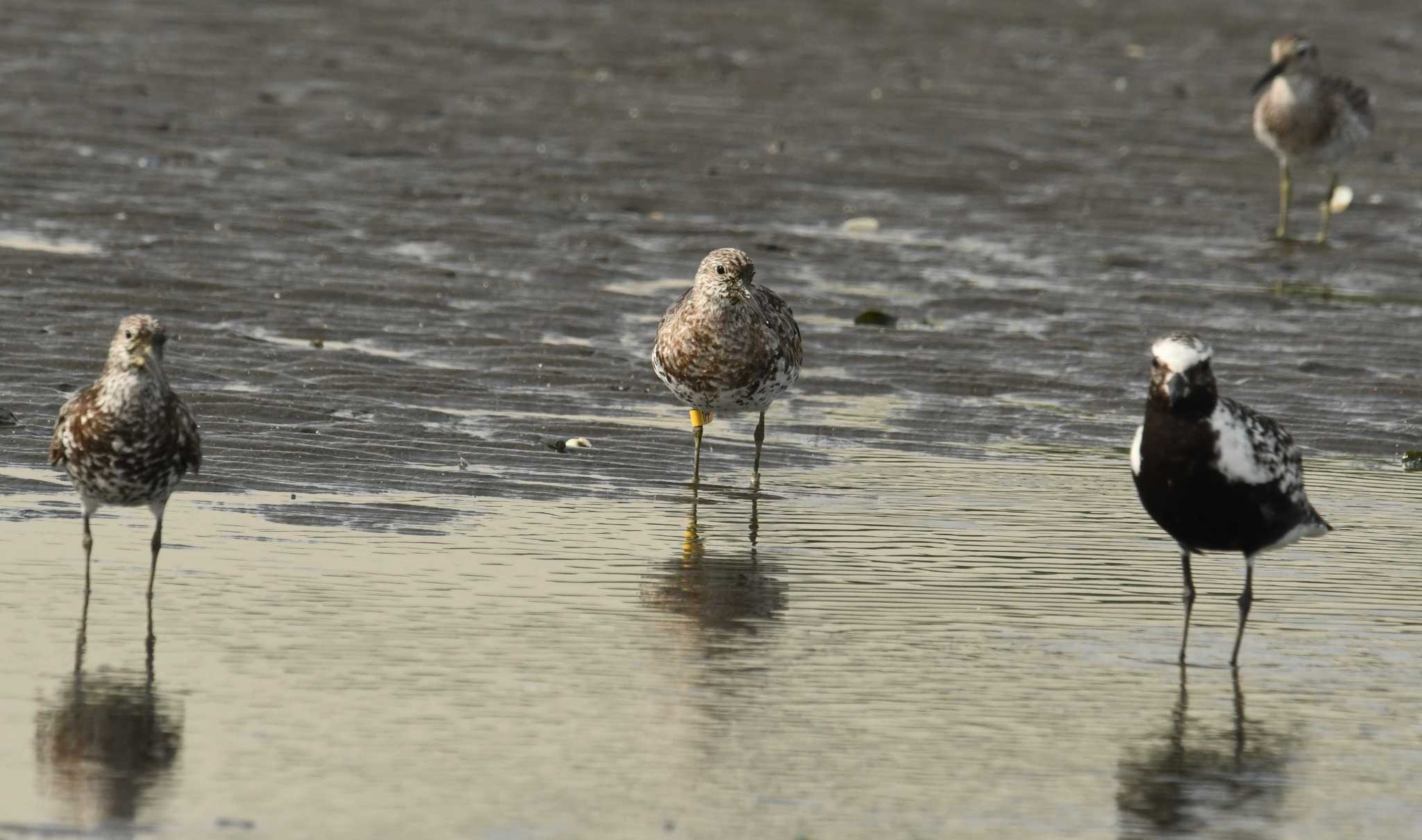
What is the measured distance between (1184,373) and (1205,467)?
41cm

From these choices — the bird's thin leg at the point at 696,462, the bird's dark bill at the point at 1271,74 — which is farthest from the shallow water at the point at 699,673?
the bird's dark bill at the point at 1271,74

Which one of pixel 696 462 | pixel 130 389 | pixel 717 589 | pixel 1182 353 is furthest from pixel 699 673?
pixel 696 462

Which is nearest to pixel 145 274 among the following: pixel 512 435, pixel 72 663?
pixel 512 435

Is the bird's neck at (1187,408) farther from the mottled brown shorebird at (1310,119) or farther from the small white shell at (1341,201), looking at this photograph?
the small white shell at (1341,201)

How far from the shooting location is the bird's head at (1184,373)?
9336 mm

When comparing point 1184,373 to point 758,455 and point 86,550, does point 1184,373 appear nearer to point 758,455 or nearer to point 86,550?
point 758,455

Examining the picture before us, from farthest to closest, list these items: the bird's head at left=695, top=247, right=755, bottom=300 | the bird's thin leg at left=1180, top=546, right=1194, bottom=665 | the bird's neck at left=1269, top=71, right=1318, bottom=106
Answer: the bird's neck at left=1269, top=71, right=1318, bottom=106 < the bird's head at left=695, top=247, right=755, bottom=300 < the bird's thin leg at left=1180, top=546, right=1194, bottom=665

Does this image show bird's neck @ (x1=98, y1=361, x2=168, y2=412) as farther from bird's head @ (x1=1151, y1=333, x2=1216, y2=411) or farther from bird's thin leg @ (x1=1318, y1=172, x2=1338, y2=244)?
bird's thin leg @ (x1=1318, y1=172, x2=1338, y2=244)

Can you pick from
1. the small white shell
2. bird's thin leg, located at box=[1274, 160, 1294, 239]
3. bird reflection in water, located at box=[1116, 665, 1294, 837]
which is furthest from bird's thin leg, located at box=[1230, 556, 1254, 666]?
the small white shell

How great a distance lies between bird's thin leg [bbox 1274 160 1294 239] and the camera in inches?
818

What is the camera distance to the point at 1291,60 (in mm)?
23500

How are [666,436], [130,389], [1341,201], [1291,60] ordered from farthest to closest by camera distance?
[1291,60] → [1341,201] → [666,436] → [130,389]

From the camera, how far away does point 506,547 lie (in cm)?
1095

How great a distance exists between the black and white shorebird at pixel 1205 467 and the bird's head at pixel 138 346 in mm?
4075
